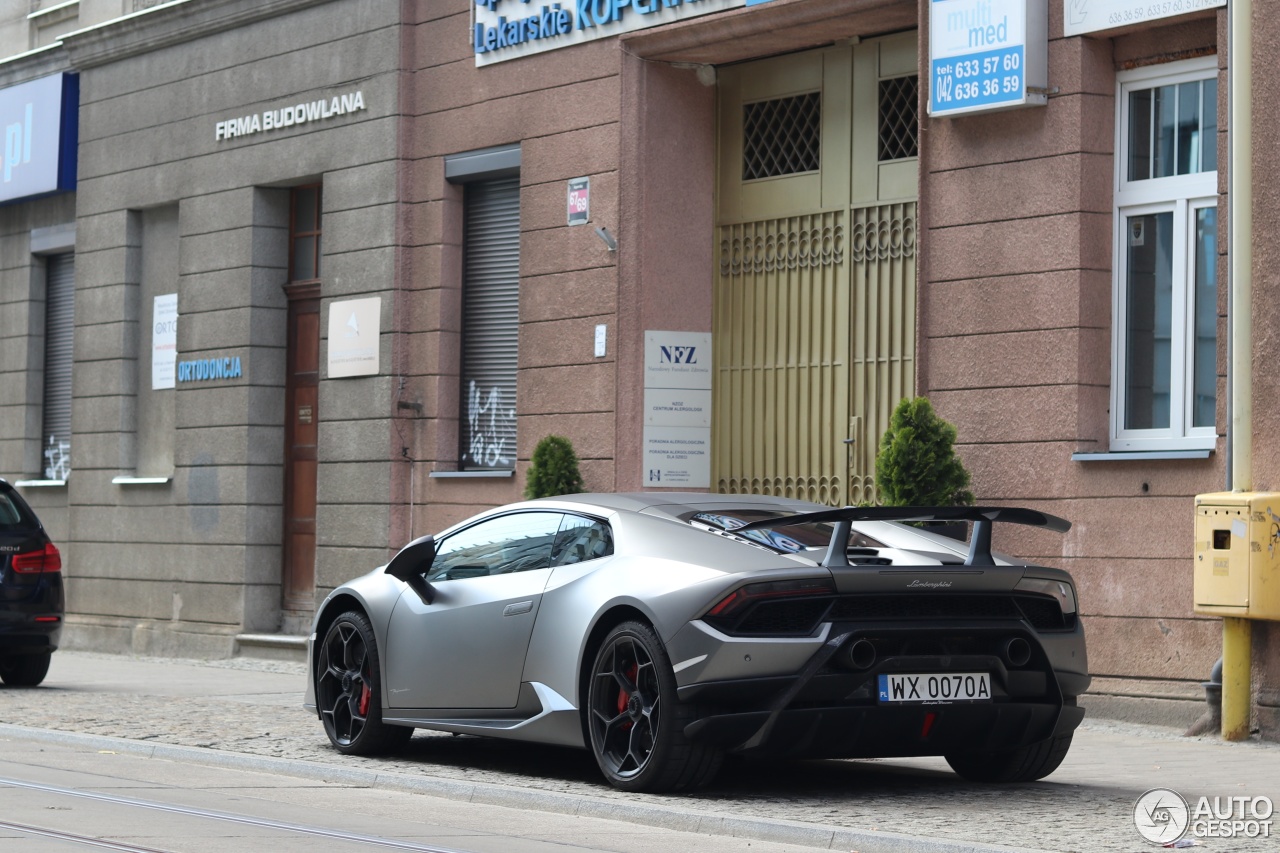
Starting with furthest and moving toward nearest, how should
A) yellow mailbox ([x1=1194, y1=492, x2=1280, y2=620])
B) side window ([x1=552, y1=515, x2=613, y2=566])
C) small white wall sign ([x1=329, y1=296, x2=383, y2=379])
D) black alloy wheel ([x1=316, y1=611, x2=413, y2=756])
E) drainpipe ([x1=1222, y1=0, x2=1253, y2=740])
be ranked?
small white wall sign ([x1=329, y1=296, x2=383, y2=379])
drainpipe ([x1=1222, y1=0, x2=1253, y2=740])
yellow mailbox ([x1=1194, y1=492, x2=1280, y2=620])
black alloy wheel ([x1=316, y1=611, x2=413, y2=756])
side window ([x1=552, y1=515, x2=613, y2=566])

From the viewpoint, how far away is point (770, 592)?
8.41 meters

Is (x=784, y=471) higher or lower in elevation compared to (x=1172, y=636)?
higher

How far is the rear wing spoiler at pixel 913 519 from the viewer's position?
27.7 ft

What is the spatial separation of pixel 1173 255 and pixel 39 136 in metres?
15.1

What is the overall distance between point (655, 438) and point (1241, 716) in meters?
6.25

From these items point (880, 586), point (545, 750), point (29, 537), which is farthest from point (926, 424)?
point (29, 537)

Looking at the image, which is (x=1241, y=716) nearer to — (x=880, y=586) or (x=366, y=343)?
(x=880, y=586)

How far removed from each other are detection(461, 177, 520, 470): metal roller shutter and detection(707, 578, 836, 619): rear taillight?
9.87m

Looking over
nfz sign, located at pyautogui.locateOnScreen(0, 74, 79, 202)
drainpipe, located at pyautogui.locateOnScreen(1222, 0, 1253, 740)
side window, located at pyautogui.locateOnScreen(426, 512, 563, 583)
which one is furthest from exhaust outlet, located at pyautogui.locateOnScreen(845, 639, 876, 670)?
nfz sign, located at pyautogui.locateOnScreen(0, 74, 79, 202)

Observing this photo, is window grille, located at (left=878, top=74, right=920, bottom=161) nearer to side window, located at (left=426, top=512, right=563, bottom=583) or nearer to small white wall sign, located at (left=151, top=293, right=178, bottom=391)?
side window, located at (left=426, top=512, right=563, bottom=583)

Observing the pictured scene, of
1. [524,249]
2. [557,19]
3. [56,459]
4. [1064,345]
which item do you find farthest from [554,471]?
[56,459]

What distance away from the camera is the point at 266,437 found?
20797mm

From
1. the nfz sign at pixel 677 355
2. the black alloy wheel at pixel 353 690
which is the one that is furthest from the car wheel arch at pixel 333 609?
the nfz sign at pixel 677 355

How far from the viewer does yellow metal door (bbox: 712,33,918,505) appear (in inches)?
611
